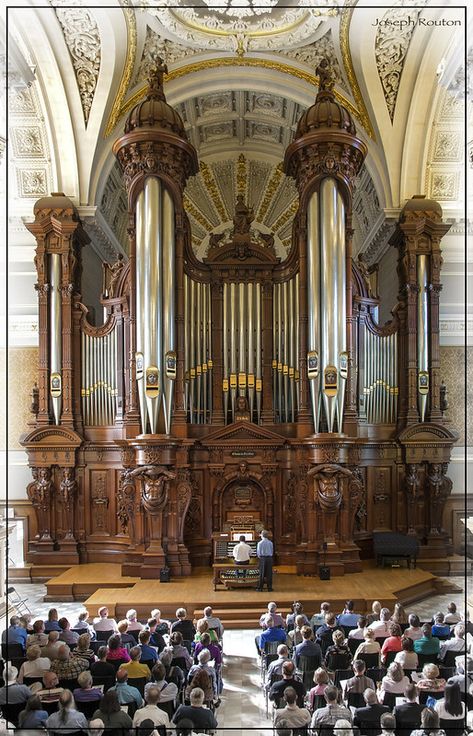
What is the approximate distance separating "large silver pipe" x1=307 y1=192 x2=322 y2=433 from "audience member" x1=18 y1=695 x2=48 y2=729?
865 cm

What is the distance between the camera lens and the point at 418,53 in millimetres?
15016

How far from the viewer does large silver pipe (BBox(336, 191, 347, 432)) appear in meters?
13.8

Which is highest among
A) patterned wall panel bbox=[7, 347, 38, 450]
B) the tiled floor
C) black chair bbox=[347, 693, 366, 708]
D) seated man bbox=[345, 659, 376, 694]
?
patterned wall panel bbox=[7, 347, 38, 450]

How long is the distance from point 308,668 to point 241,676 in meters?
1.84

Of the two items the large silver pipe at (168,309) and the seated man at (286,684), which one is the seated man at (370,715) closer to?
the seated man at (286,684)

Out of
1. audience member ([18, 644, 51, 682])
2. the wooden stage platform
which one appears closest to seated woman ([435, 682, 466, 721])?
audience member ([18, 644, 51, 682])

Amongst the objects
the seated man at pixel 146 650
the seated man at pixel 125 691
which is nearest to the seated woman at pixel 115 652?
the seated man at pixel 146 650

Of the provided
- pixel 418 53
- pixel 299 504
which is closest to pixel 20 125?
pixel 418 53

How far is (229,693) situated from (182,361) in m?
7.09

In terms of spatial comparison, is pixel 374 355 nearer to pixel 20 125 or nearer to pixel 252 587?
pixel 252 587

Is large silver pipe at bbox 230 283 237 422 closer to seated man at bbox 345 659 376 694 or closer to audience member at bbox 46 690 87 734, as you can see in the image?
seated man at bbox 345 659 376 694

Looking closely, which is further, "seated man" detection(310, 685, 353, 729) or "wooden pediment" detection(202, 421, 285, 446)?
"wooden pediment" detection(202, 421, 285, 446)

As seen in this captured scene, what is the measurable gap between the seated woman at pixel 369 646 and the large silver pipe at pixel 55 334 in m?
9.00

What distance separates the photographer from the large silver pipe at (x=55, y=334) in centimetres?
1489
